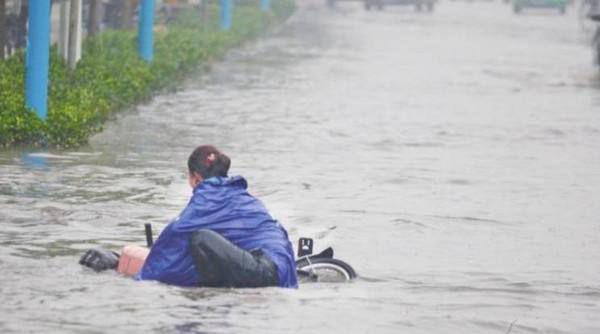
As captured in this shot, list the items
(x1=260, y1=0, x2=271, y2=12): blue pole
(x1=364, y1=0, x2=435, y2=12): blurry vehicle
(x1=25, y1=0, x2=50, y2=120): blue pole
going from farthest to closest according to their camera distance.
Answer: (x1=364, y1=0, x2=435, y2=12): blurry vehicle, (x1=260, y1=0, x2=271, y2=12): blue pole, (x1=25, y1=0, x2=50, y2=120): blue pole

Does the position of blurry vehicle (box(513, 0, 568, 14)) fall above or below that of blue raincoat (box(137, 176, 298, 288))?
below

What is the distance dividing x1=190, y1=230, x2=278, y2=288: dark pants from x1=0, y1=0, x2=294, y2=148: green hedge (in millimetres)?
7257

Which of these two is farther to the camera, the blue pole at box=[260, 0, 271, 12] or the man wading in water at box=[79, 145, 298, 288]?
the blue pole at box=[260, 0, 271, 12]

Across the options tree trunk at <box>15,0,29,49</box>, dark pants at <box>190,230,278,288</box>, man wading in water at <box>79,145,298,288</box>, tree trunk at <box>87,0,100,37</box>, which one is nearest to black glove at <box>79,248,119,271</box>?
man wading in water at <box>79,145,298,288</box>

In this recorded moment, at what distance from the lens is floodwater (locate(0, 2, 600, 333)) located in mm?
10195

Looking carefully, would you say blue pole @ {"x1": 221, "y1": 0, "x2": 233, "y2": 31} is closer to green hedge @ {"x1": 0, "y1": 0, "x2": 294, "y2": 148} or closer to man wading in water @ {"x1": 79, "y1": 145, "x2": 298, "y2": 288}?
green hedge @ {"x1": 0, "y1": 0, "x2": 294, "y2": 148}

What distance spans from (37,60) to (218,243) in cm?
826

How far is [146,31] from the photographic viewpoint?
2680cm

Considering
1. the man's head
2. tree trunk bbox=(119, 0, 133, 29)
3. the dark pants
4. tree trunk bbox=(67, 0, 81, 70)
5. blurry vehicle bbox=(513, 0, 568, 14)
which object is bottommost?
blurry vehicle bbox=(513, 0, 568, 14)

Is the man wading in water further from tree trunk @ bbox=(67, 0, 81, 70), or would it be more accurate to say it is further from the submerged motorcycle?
tree trunk @ bbox=(67, 0, 81, 70)

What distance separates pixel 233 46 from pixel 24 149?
18.8m

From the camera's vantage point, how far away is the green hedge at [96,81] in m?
17.6

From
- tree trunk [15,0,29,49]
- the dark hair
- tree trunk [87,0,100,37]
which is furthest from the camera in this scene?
tree trunk [15,0,29,49]

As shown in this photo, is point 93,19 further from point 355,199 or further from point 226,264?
point 226,264
